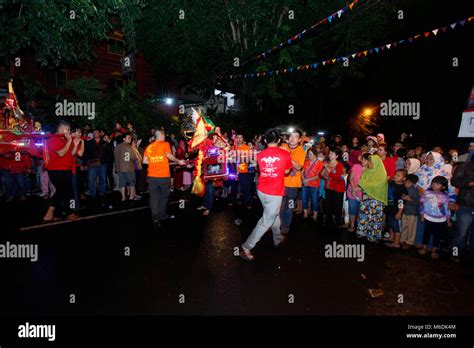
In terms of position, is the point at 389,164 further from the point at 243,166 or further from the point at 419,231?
the point at 243,166

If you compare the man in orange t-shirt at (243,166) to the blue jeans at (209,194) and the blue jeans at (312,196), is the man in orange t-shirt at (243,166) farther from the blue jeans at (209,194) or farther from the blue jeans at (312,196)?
the blue jeans at (312,196)

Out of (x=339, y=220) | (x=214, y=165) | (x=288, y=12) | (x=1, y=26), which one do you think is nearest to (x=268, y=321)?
(x=339, y=220)

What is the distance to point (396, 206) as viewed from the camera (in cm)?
639

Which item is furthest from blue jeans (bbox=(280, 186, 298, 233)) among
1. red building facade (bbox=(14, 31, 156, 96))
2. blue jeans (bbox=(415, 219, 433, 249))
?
red building facade (bbox=(14, 31, 156, 96))

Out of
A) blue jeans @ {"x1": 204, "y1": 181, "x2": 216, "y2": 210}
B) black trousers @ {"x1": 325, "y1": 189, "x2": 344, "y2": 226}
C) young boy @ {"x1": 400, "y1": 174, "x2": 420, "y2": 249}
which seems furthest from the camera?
blue jeans @ {"x1": 204, "y1": 181, "x2": 216, "y2": 210}

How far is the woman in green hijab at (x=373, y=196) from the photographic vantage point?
6.47 m

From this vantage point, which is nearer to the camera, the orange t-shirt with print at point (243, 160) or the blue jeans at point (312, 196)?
the blue jeans at point (312, 196)

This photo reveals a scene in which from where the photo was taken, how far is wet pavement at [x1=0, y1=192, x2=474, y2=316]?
4.02m

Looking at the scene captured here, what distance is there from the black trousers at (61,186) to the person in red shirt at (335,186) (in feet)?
19.3

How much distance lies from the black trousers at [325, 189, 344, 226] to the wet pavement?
0.66 meters

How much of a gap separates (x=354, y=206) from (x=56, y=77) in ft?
73.2

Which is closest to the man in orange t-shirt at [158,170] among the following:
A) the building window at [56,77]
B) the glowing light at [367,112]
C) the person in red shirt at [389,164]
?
the person in red shirt at [389,164]

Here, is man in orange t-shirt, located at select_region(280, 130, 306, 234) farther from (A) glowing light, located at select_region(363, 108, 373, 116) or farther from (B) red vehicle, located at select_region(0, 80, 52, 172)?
(A) glowing light, located at select_region(363, 108, 373, 116)

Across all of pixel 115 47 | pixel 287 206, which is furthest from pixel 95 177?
pixel 115 47
